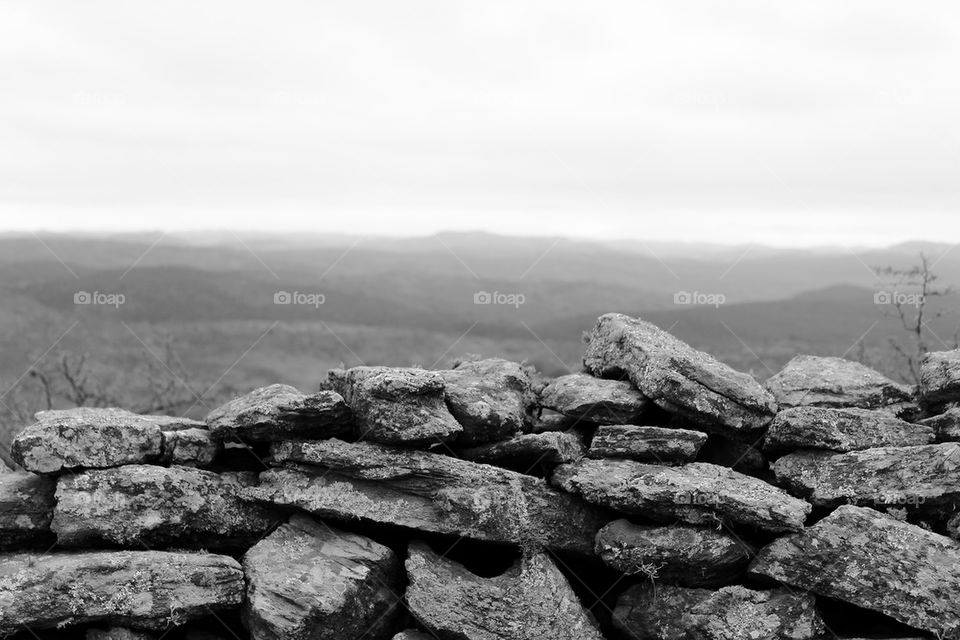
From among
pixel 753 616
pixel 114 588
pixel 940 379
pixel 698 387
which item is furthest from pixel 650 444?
pixel 114 588

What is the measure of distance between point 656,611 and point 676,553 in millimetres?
946

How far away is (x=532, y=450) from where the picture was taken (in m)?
12.6

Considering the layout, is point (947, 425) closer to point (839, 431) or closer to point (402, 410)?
point (839, 431)

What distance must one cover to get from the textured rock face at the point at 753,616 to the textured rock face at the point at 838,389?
3.76m

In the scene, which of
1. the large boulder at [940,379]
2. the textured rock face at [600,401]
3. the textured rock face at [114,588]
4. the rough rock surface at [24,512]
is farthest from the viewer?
the large boulder at [940,379]

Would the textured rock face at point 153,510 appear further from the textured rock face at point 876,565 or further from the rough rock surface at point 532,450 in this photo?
the textured rock face at point 876,565

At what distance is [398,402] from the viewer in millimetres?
12281

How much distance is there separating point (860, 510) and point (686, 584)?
272 cm

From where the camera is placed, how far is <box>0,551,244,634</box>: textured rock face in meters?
10.8

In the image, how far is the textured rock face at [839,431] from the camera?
499 inches

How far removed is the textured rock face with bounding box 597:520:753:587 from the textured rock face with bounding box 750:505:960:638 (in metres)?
0.42

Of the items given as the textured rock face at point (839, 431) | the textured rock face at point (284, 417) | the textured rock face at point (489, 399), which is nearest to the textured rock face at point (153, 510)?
the textured rock face at point (284, 417)

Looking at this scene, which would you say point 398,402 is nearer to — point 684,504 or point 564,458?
point 564,458

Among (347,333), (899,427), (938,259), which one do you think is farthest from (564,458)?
(347,333)
